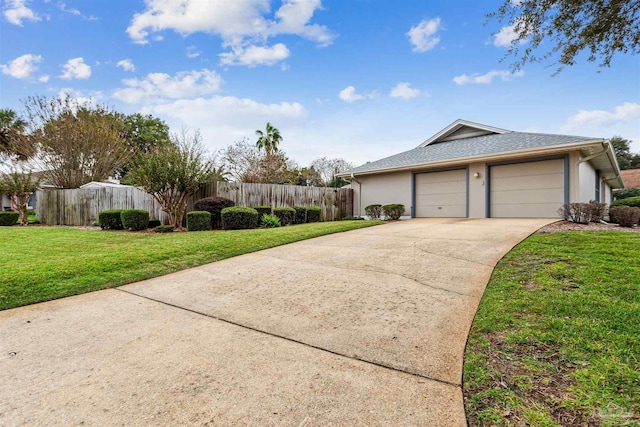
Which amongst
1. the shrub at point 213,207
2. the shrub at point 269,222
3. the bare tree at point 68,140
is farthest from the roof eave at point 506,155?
the bare tree at point 68,140

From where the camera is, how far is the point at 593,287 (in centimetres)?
329

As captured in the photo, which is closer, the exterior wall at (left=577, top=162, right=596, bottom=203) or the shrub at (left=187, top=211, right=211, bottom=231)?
the shrub at (left=187, top=211, right=211, bottom=231)

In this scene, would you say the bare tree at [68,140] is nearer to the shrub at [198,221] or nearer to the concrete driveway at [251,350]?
the shrub at [198,221]

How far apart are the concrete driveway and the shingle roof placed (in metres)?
8.18

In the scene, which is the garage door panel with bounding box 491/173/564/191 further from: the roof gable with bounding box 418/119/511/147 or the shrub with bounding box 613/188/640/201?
the shrub with bounding box 613/188/640/201

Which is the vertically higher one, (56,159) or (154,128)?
(154,128)

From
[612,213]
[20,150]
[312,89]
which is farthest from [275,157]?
[612,213]

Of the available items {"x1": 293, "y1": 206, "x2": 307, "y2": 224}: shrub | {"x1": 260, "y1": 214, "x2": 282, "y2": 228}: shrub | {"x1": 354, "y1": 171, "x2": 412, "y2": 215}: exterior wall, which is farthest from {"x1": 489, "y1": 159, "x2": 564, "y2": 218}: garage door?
{"x1": 260, "y1": 214, "x2": 282, "y2": 228}: shrub

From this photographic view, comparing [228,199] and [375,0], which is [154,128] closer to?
[228,199]

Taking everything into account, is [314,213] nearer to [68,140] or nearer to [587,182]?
[587,182]

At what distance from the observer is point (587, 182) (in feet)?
38.7

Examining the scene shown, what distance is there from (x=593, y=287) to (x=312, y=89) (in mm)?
11708

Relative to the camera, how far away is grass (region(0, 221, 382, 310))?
13.8ft

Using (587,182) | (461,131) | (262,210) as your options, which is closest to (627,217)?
(587,182)
